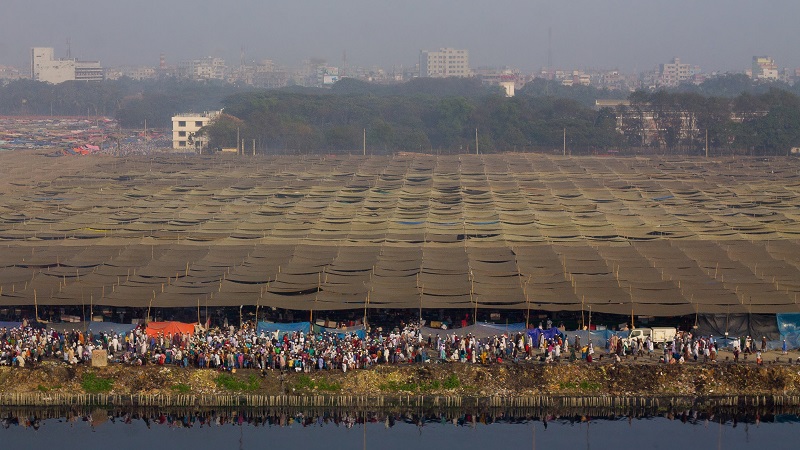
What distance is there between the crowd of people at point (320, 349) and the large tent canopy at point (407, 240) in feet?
5.15

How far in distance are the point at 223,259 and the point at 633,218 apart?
53.1ft

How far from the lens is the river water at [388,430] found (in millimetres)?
23141

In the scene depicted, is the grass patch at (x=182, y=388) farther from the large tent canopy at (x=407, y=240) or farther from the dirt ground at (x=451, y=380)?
the large tent canopy at (x=407, y=240)

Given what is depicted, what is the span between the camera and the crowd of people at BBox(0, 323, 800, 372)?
24.9 metres

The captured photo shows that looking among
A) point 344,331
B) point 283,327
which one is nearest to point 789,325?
point 344,331

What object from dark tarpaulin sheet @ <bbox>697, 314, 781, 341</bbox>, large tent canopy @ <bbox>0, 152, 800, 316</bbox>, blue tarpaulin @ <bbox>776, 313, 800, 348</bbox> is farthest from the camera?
large tent canopy @ <bbox>0, 152, 800, 316</bbox>

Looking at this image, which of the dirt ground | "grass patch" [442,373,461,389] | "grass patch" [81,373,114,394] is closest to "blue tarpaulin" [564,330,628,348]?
the dirt ground

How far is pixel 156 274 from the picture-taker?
31.2 meters

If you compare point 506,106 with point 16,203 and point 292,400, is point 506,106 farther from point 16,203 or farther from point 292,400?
point 292,400

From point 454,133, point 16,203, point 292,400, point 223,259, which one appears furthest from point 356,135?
point 292,400

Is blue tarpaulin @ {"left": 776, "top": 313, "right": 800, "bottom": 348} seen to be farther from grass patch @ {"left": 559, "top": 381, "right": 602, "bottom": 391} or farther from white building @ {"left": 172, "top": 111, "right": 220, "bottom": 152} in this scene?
white building @ {"left": 172, "top": 111, "right": 220, "bottom": 152}

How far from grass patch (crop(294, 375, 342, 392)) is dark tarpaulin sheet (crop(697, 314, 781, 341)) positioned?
8.53 m

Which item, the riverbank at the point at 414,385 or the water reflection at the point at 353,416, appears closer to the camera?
the water reflection at the point at 353,416

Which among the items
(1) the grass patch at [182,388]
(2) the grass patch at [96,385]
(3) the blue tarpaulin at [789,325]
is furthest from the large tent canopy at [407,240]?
(1) the grass patch at [182,388]
